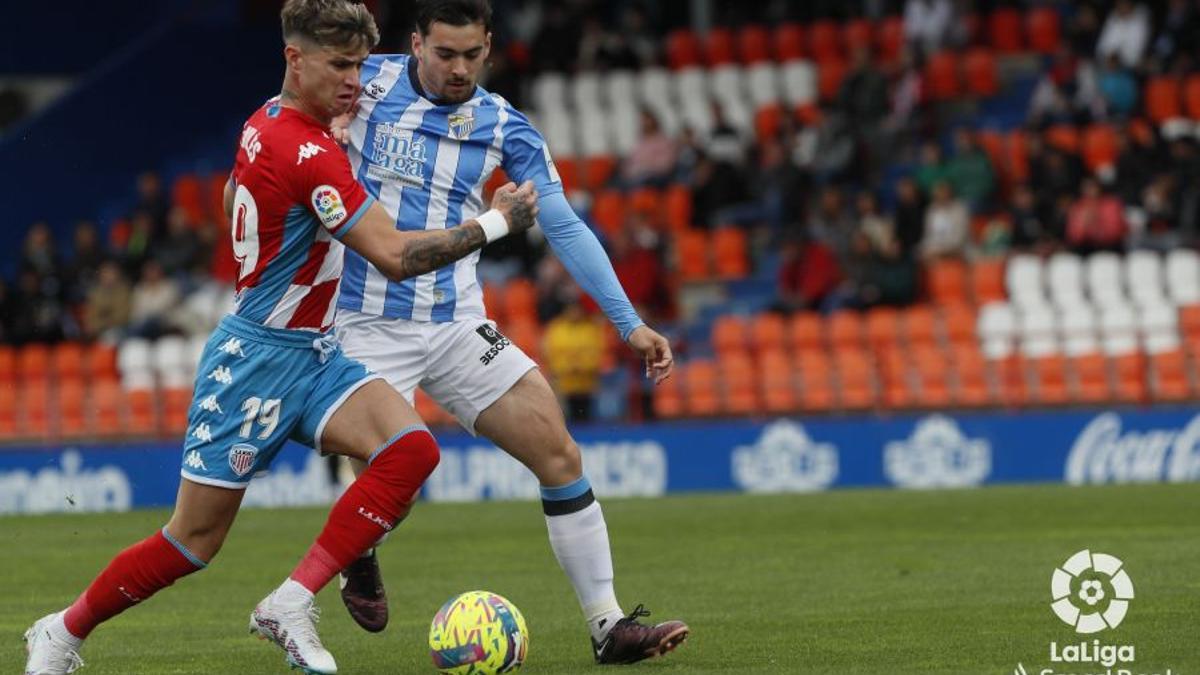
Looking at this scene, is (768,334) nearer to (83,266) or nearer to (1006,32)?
(1006,32)

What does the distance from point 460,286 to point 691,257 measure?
15040 mm

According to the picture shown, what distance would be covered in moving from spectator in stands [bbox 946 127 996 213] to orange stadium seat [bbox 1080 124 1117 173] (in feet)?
3.32

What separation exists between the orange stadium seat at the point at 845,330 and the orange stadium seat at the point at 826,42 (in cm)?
555

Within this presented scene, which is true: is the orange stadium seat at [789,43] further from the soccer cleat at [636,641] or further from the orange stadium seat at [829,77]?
the soccer cleat at [636,641]

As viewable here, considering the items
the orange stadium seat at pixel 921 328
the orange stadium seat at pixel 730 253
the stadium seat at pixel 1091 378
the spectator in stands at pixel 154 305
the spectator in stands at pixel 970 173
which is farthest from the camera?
the spectator in stands at pixel 154 305

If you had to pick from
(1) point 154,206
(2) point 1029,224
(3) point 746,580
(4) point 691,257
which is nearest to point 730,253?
(4) point 691,257

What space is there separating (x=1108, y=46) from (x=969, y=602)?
1416 centimetres

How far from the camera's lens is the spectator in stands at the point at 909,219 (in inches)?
831

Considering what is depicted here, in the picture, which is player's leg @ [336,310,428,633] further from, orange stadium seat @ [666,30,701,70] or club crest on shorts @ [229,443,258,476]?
orange stadium seat @ [666,30,701,70]

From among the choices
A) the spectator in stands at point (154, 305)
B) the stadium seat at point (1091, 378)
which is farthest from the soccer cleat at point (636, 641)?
the spectator in stands at point (154, 305)

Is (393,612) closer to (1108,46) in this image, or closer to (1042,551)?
(1042,551)

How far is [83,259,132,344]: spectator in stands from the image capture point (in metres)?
23.8

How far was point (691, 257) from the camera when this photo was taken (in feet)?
76.0

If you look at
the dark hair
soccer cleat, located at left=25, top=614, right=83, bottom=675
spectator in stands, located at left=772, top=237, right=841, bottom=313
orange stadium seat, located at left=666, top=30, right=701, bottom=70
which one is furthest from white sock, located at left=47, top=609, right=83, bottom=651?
orange stadium seat, located at left=666, top=30, right=701, bottom=70
